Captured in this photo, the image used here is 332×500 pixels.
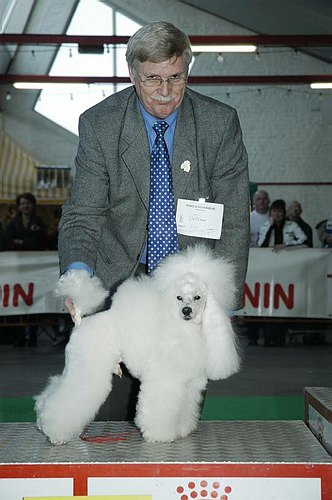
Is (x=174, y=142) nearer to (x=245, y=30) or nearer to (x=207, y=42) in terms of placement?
(x=207, y=42)

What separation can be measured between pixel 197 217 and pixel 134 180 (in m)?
0.18

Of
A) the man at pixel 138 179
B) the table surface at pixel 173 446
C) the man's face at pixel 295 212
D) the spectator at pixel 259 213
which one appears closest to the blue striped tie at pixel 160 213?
the man at pixel 138 179

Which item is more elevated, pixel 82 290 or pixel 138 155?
pixel 138 155

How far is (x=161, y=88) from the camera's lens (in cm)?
206

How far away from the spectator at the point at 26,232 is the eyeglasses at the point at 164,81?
5.43m

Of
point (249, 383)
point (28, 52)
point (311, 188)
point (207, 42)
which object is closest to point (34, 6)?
point (28, 52)

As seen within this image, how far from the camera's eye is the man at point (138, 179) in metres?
2.17

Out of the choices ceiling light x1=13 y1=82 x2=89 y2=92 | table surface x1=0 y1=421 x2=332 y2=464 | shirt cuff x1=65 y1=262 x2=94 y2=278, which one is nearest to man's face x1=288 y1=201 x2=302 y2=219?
ceiling light x1=13 y1=82 x2=89 y2=92

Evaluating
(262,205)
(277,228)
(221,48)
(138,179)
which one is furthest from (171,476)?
(221,48)

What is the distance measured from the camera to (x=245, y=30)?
1086cm

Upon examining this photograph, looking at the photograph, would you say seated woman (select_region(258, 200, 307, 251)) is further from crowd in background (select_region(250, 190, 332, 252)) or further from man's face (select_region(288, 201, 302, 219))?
man's face (select_region(288, 201, 302, 219))

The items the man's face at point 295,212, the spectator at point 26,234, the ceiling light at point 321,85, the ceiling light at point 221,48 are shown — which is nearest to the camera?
the spectator at point 26,234

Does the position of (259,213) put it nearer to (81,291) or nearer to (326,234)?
(326,234)

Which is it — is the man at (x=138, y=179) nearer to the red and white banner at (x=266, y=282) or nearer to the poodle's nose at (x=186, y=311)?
the poodle's nose at (x=186, y=311)
